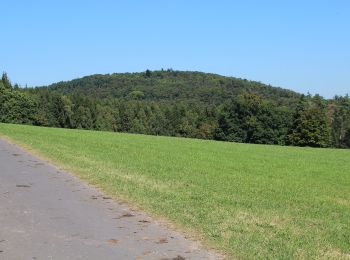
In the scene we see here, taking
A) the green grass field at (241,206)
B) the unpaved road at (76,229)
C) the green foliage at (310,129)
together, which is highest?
the green foliage at (310,129)

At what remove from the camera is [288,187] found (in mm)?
15812

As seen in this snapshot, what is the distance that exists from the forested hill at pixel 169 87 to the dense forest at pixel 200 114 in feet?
1.21

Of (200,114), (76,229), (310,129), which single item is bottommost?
(76,229)

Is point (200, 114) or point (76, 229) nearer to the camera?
point (76, 229)

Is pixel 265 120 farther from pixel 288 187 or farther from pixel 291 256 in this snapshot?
pixel 291 256

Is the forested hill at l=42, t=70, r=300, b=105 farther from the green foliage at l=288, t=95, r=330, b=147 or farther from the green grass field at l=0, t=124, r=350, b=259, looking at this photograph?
the green grass field at l=0, t=124, r=350, b=259

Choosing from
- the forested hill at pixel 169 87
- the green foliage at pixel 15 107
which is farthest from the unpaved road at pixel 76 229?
the forested hill at pixel 169 87

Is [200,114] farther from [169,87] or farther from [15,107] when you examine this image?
[169,87]

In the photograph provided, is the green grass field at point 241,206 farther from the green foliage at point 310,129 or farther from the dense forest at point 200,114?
the dense forest at point 200,114

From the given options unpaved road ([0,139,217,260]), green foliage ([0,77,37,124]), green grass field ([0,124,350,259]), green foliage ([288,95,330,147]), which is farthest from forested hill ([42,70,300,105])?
unpaved road ([0,139,217,260])

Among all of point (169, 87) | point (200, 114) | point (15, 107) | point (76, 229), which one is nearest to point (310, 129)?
point (200, 114)

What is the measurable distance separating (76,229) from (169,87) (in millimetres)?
172612

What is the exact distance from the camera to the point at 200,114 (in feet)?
373

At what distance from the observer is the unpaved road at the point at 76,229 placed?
21.0 feet
